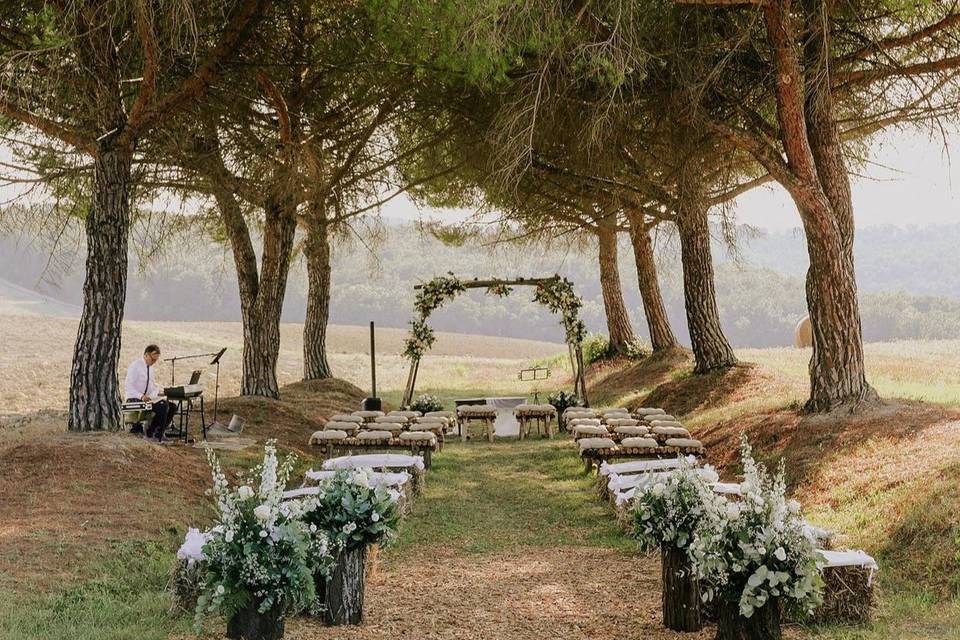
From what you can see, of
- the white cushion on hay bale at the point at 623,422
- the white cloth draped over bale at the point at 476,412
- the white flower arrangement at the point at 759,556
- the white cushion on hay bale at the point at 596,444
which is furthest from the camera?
the white cloth draped over bale at the point at 476,412

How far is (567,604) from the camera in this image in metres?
6.14

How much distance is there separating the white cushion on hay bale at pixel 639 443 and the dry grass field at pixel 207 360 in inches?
472

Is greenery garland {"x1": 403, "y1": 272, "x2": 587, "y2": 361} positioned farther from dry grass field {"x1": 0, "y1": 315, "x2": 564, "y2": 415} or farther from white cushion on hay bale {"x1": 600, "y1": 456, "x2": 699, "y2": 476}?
white cushion on hay bale {"x1": 600, "y1": 456, "x2": 699, "y2": 476}

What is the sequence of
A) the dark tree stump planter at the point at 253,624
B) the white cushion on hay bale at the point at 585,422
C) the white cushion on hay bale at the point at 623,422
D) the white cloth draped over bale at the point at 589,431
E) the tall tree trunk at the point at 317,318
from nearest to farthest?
1. the dark tree stump planter at the point at 253,624
2. the white cloth draped over bale at the point at 589,431
3. the white cushion on hay bale at the point at 623,422
4. the white cushion on hay bale at the point at 585,422
5. the tall tree trunk at the point at 317,318

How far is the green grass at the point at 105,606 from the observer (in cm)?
526

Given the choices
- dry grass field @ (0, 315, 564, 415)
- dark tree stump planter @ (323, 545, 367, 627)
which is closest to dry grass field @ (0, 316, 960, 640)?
dark tree stump planter @ (323, 545, 367, 627)

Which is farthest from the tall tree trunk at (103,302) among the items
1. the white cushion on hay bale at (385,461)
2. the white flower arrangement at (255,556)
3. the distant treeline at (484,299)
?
the distant treeline at (484,299)

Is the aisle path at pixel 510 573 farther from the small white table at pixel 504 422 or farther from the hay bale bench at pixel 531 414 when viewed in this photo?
the small white table at pixel 504 422

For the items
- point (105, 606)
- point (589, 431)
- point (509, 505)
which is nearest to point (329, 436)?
point (509, 505)

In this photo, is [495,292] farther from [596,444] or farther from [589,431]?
[596,444]

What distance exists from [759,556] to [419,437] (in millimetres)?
7467

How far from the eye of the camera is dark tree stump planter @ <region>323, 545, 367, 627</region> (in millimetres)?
5645

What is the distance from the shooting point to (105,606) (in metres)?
5.98

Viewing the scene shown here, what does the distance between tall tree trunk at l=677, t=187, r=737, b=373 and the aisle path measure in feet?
20.4
